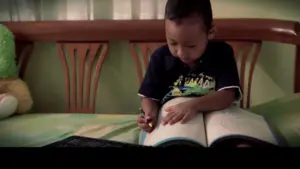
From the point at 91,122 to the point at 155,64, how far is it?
10.3 inches

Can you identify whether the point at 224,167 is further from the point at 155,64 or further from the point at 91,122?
the point at 91,122

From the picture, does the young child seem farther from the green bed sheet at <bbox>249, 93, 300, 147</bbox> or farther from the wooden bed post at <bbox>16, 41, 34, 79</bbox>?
the wooden bed post at <bbox>16, 41, 34, 79</bbox>

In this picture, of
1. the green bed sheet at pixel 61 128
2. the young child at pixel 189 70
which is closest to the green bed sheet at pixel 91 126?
the green bed sheet at pixel 61 128

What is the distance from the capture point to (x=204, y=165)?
1.95 feet

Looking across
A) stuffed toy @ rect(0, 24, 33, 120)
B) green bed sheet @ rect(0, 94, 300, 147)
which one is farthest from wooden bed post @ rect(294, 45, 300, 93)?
stuffed toy @ rect(0, 24, 33, 120)

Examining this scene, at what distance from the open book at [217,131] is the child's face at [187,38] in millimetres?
107

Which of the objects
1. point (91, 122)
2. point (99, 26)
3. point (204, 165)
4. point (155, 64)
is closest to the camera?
point (204, 165)

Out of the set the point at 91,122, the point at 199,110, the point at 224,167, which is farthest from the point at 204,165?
the point at 91,122

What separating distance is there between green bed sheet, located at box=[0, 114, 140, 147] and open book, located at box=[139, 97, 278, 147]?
14 centimetres

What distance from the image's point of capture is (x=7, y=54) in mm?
1193

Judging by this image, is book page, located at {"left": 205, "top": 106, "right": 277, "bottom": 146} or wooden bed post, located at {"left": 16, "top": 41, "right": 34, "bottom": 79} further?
wooden bed post, located at {"left": 16, "top": 41, "right": 34, "bottom": 79}

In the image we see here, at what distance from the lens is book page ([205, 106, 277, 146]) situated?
2.42 ft

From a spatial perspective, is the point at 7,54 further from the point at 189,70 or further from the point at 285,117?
the point at 285,117

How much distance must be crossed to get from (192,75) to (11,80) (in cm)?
54
